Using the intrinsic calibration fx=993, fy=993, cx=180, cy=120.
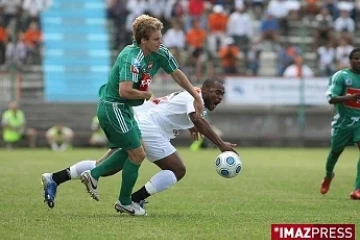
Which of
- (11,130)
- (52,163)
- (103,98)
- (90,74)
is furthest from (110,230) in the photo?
(90,74)

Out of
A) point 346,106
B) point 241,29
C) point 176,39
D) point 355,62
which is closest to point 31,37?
point 176,39

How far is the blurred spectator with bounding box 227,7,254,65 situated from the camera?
3366cm

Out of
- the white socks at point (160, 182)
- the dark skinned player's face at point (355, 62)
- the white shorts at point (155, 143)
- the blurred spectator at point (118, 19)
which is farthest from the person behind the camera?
the blurred spectator at point (118, 19)

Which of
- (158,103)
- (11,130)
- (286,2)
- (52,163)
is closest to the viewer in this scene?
(158,103)

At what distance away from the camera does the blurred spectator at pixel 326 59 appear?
107 ft

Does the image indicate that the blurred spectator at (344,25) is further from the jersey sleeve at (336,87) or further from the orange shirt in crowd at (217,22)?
the jersey sleeve at (336,87)

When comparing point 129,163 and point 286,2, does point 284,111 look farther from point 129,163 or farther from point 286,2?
point 129,163

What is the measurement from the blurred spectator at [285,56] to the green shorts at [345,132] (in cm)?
1741

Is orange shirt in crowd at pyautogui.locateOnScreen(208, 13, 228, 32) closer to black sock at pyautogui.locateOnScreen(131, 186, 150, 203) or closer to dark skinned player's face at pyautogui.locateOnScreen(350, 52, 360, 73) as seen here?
dark skinned player's face at pyautogui.locateOnScreen(350, 52, 360, 73)

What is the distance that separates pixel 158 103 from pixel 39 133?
1956cm

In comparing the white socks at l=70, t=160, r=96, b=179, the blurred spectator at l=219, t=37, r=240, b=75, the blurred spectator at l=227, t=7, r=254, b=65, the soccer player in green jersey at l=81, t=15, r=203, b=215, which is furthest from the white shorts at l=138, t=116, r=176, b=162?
the blurred spectator at l=227, t=7, r=254, b=65

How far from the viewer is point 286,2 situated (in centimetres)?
3544

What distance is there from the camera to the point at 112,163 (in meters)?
11.9

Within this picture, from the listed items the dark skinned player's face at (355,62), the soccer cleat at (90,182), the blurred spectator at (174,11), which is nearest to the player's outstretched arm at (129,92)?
the soccer cleat at (90,182)
